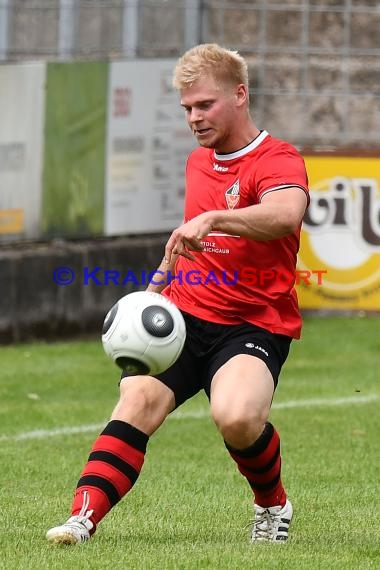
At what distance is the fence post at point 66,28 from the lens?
15094 millimetres

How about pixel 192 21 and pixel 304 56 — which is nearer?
pixel 192 21

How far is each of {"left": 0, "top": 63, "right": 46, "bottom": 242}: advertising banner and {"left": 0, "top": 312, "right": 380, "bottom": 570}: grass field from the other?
3.57ft

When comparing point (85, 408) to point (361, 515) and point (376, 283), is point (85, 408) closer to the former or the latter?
point (361, 515)

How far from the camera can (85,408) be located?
11.3m

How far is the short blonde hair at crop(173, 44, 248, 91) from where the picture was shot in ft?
22.2

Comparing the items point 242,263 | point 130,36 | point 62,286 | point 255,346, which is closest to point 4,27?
→ point 130,36

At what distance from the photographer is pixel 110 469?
669cm

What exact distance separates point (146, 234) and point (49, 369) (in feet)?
9.58

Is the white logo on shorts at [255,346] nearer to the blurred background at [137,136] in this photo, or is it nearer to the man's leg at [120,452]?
the man's leg at [120,452]

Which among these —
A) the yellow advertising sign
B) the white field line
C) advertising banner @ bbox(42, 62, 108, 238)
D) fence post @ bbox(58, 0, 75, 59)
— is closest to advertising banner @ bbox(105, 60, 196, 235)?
advertising banner @ bbox(42, 62, 108, 238)

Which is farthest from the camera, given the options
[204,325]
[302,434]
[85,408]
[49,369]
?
[49,369]

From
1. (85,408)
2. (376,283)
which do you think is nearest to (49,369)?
(85,408)

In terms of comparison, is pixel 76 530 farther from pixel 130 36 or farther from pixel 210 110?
pixel 130 36

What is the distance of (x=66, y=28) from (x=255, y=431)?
30.5 ft
